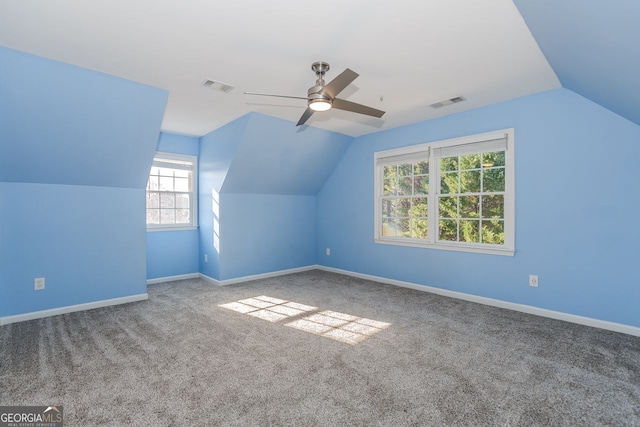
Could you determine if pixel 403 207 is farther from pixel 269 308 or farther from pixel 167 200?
pixel 167 200

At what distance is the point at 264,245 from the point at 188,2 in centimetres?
397

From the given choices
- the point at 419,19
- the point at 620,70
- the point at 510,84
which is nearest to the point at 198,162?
the point at 419,19

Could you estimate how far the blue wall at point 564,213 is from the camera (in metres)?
3.00

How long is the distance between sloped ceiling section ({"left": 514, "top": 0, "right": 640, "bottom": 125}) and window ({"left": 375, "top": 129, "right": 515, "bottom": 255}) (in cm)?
102

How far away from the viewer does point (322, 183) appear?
19.9 ft

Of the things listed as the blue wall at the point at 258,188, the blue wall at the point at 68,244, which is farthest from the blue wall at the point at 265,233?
the blue wall at the point at 68,244

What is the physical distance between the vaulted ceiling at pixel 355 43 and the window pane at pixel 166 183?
201 centimetres

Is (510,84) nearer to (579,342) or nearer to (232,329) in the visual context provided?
(579,342)

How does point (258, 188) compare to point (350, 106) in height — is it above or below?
below

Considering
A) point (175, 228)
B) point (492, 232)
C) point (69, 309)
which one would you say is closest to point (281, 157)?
point (175, 228)

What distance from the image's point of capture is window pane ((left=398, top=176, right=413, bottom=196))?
15.8 ft

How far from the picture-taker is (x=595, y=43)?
6.72 ft

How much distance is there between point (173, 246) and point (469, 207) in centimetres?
464

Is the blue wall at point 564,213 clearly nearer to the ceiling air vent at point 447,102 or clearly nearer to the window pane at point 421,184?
the ceiling air vent at point 447,102
